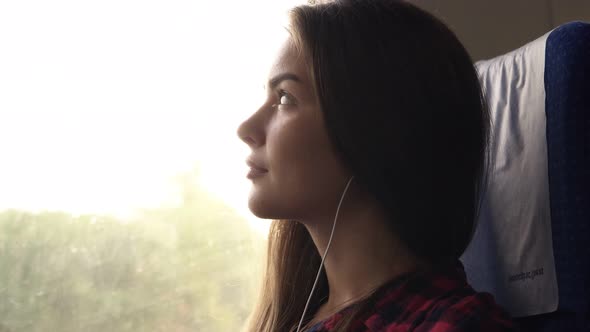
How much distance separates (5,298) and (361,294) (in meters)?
0.65

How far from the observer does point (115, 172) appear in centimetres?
134

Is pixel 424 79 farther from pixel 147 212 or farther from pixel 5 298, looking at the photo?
pixel 5 298

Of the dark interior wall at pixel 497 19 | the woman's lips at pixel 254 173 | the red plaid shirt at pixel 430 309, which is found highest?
the dark interior wall at pixel 497 19

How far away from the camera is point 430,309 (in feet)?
3.07

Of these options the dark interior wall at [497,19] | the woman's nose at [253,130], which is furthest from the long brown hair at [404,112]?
the dark interior wall at [497,19]

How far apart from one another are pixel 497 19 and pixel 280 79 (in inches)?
34.2

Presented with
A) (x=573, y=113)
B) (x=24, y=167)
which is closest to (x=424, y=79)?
(x=573, y=113)

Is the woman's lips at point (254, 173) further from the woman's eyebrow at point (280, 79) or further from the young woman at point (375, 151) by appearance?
the woman's eyebrow at point (280, 79)

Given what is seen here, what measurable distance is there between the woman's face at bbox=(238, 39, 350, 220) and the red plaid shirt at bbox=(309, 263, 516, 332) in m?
0.17

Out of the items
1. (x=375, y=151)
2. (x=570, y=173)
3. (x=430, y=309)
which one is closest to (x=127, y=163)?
(x=375, y=151)

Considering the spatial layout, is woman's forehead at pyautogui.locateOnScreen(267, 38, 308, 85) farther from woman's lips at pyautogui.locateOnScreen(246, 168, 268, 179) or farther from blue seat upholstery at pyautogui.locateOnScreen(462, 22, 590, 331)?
blue seat upholstery at pyautogui.locateOnScreen(462, 22, 590, 331)

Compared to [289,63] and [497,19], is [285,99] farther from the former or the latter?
[497,19]

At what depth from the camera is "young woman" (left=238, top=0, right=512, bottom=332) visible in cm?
102

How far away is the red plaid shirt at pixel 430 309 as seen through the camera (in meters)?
0.87
